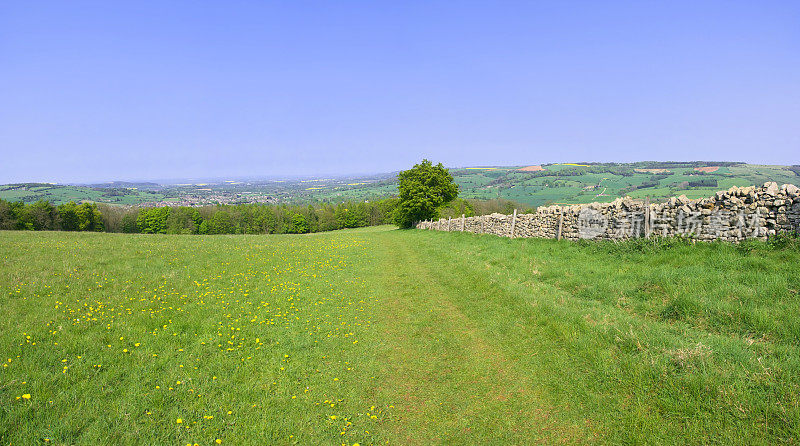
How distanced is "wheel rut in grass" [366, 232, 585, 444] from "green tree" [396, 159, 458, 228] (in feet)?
149

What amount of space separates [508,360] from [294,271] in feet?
32.9

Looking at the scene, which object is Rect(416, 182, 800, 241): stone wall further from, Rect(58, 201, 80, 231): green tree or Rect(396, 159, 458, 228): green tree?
Rect(58, 201, 80, 231): green tree

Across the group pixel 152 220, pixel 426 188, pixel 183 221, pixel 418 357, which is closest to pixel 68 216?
pixel 152 220

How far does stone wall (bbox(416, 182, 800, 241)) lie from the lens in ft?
32.4

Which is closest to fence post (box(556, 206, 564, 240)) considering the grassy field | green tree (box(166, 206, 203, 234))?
the grassy field

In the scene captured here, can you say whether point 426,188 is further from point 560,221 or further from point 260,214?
point 260,214

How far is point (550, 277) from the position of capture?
11805mm

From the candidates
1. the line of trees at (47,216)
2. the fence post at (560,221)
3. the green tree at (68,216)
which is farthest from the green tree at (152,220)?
the fence post at (560,221)

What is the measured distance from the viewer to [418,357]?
23.6 ft

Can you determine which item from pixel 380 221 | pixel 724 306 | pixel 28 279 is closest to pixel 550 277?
pixel 724 306

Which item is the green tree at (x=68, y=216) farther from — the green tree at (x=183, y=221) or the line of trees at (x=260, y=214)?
the green tree at (x=183, y=221)

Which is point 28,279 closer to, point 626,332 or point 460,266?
point 460,266

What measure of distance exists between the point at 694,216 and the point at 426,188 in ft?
144

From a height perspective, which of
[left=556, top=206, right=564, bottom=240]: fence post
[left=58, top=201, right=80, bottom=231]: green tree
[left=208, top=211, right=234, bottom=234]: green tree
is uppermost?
[left=556, top=206, right=564, bottom=240]: fence post
